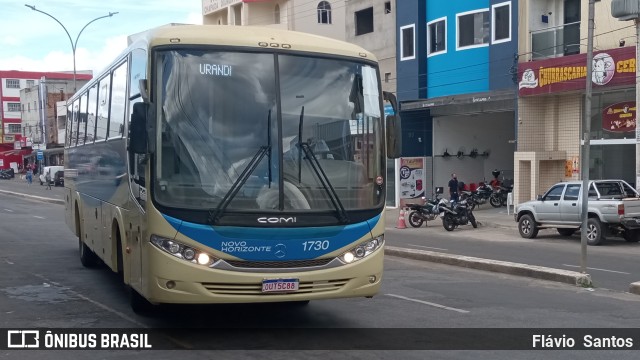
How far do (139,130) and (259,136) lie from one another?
1264 mm

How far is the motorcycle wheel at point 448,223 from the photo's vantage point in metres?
26.4

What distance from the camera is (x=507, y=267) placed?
1467 centimetres

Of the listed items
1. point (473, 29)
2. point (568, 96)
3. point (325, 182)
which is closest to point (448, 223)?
point (568, 96)

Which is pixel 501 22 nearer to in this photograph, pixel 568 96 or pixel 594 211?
pixel 568 96

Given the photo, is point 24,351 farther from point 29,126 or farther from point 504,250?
point 29,126

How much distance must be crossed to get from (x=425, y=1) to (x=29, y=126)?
3013 inches

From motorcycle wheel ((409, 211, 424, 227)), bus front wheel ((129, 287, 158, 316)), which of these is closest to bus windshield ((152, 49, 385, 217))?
bus front wheel ((129, 287, 158, 316))

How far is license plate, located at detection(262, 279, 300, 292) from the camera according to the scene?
7922 mm

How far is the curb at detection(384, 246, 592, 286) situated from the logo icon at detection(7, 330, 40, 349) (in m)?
8.89

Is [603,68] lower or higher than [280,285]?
higher

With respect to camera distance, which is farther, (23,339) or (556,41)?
(556,41)

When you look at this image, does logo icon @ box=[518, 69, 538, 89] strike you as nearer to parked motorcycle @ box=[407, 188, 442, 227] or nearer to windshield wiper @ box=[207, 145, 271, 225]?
parked motorcycle @ box=[407, 188, 442, 227]

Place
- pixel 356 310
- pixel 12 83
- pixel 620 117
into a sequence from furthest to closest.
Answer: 1. pixel 12 83
2. pixel 620 117
3. pixel 356 310

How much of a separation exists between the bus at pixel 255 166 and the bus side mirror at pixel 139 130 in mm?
10
